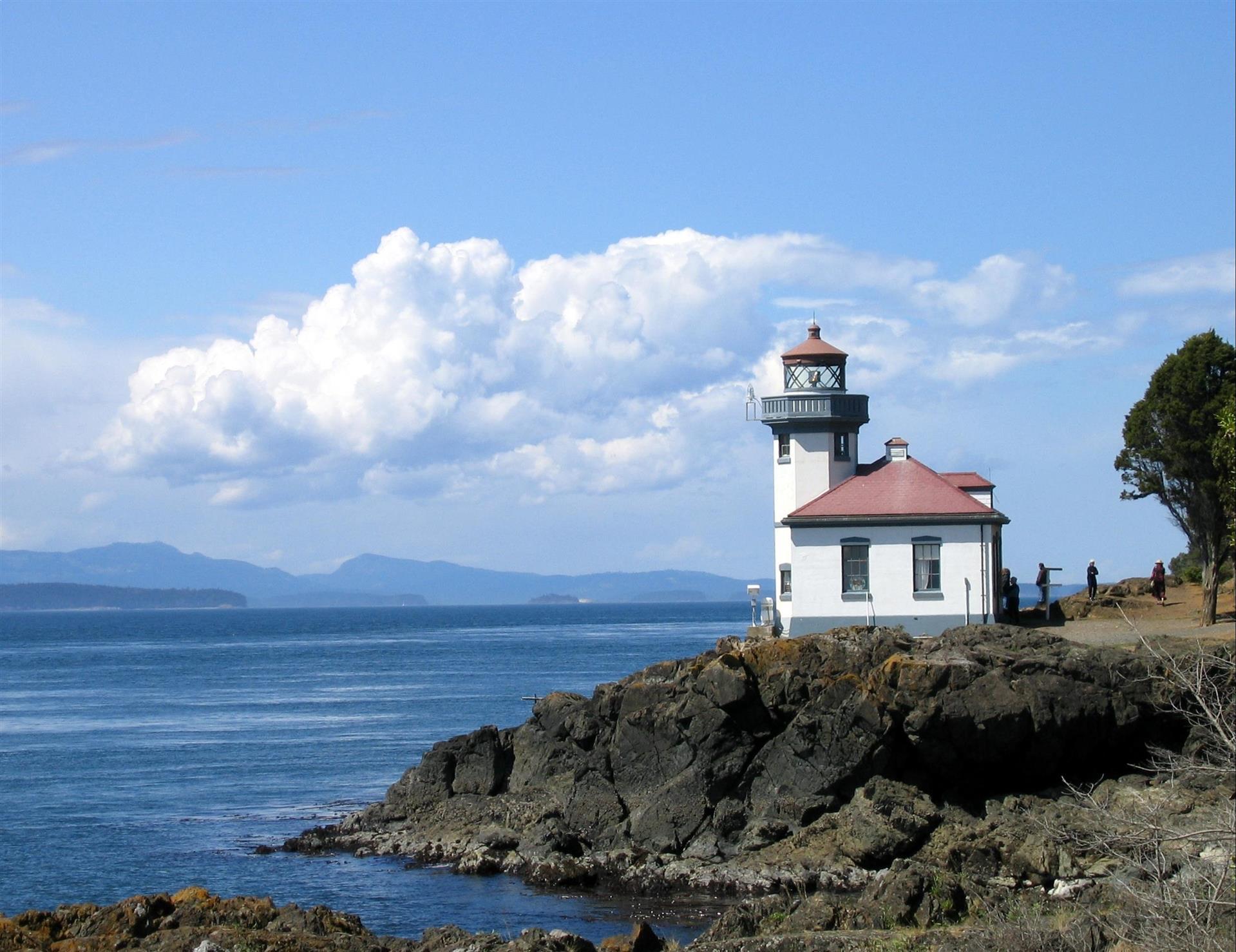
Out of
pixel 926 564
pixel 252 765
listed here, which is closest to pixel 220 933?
pixel 926 564

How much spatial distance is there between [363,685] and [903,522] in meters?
34.5

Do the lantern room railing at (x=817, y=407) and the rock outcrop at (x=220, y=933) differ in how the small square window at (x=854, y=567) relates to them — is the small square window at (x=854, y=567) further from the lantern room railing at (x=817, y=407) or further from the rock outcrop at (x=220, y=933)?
the rock outcrop at (x=220, y=933)

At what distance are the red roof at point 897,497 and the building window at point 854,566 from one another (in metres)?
0.76

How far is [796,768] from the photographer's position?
78.0ft

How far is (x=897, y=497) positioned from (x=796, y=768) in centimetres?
1136

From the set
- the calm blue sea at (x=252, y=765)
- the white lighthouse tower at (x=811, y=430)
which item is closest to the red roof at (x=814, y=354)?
the white lighthouse tower at (x=811, y=430)

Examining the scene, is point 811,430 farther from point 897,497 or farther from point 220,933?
point 220,933

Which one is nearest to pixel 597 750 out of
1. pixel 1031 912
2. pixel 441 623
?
pixel 1031 912

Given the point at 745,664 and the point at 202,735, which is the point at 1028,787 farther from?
the point at 202,735

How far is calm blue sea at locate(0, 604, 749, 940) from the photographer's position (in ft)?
71.9

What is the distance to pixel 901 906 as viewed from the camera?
16.2 meters

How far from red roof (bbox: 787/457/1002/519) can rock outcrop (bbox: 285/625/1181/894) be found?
6.99 metres

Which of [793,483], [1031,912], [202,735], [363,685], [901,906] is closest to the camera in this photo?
[1031,912]

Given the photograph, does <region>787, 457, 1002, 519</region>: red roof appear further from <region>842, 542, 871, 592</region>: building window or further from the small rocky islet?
the small rocky islet
